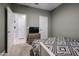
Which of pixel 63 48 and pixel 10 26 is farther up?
pixel 10 26

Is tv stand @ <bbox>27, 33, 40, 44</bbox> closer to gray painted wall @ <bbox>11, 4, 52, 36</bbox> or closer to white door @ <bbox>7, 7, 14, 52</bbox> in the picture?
gray painted wall @ <bbox>11, 4, 52, 36</bbox>

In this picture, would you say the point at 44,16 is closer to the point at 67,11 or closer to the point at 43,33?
the point at 43,33

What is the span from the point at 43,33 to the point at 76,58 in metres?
1.45

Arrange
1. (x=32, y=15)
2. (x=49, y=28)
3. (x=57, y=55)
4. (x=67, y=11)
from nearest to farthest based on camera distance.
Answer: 1. (x=57, y=55)
2. (x=67, y=11)
3. (x=32, y=15)
4. (x=49, y=28)

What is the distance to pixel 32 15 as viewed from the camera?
2.28m

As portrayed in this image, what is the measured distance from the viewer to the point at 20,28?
84.7 inches

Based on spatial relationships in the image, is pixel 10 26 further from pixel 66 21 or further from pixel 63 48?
pixel 63 48

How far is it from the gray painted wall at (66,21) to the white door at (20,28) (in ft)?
3.10

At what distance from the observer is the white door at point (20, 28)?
212 centimetres

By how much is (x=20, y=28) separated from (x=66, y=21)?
54.9 inches

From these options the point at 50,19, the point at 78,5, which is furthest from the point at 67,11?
the point at 50,19

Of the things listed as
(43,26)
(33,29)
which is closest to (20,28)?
(33,29)

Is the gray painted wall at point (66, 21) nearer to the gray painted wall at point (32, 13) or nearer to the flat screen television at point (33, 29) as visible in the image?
the gray painted wall at point (32, 13)

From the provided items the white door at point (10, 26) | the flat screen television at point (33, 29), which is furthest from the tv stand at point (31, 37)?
the white door at point (10, 26)
